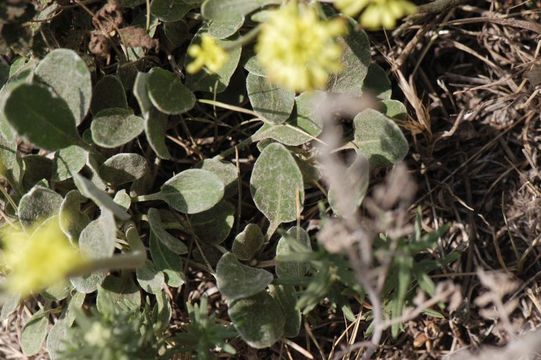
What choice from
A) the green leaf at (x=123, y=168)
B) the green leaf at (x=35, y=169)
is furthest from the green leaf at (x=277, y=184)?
the green leaf at (x=35, y=169)

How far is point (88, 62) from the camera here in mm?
2537

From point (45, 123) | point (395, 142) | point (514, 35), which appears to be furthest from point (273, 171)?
point (514, 35)

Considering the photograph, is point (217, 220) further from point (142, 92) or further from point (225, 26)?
point (225, 26)

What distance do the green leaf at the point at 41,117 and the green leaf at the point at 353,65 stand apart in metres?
1.00

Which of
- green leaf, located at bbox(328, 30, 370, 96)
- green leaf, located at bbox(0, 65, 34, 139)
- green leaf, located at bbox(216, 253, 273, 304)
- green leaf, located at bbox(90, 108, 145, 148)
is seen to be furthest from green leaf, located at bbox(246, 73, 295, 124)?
green leaf, located at bbox(0, 65, 34, 139)

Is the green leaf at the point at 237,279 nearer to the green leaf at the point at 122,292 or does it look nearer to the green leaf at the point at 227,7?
the green leaf at the point at 122,292

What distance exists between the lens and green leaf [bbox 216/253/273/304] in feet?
7.45

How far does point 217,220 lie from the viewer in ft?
8.42

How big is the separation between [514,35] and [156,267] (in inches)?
68.9

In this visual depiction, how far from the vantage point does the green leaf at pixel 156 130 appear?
225cm

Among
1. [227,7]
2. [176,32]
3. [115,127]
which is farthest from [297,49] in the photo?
[176,32]

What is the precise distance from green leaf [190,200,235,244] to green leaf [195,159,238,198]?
0.20 ft

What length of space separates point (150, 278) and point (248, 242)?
40cm

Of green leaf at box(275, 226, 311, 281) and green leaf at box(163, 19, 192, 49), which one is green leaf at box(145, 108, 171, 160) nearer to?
green leaf at box(163, 19, 192, 49)
